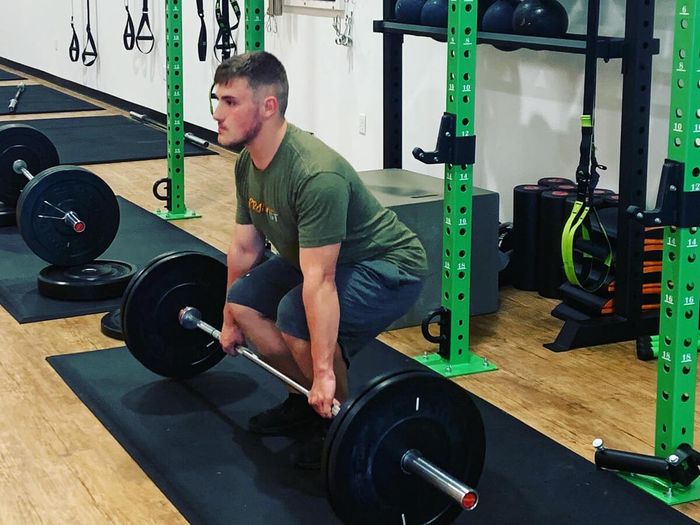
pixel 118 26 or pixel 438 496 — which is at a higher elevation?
pixel 118 26

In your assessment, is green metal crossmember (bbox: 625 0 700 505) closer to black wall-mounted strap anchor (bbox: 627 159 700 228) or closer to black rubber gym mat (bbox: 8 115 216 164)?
black wall-mounted strap anchor (bbox: 627 159 700 228)

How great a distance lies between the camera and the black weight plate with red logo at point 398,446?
196cm

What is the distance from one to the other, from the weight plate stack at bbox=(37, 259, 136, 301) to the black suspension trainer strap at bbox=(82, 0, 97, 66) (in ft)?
16.1

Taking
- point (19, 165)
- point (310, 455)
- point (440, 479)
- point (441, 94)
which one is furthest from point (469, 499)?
point (19, 165)

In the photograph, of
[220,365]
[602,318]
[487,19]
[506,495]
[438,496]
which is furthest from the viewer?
[487,19]

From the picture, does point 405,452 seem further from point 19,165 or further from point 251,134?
point 19,165

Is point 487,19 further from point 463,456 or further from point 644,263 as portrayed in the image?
point 463,456

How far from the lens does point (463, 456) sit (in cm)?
211

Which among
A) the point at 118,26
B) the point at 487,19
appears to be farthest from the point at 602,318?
the point at 118,26

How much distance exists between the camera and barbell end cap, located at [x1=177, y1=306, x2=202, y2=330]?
9.14 feet

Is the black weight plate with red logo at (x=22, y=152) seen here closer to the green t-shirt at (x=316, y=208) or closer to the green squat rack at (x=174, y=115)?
the green squat rack at (x=174, y=115)

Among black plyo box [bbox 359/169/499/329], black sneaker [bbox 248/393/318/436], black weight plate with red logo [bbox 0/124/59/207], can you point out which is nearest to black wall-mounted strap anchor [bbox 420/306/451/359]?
black plyo box [bbox 359/169/499/329]

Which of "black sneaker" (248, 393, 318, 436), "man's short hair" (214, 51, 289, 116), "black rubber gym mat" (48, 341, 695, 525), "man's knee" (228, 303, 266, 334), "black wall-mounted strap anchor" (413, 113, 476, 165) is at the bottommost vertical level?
"black rubber gym mat" (48, 341, 695, 525)

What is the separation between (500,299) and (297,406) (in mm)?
1327
